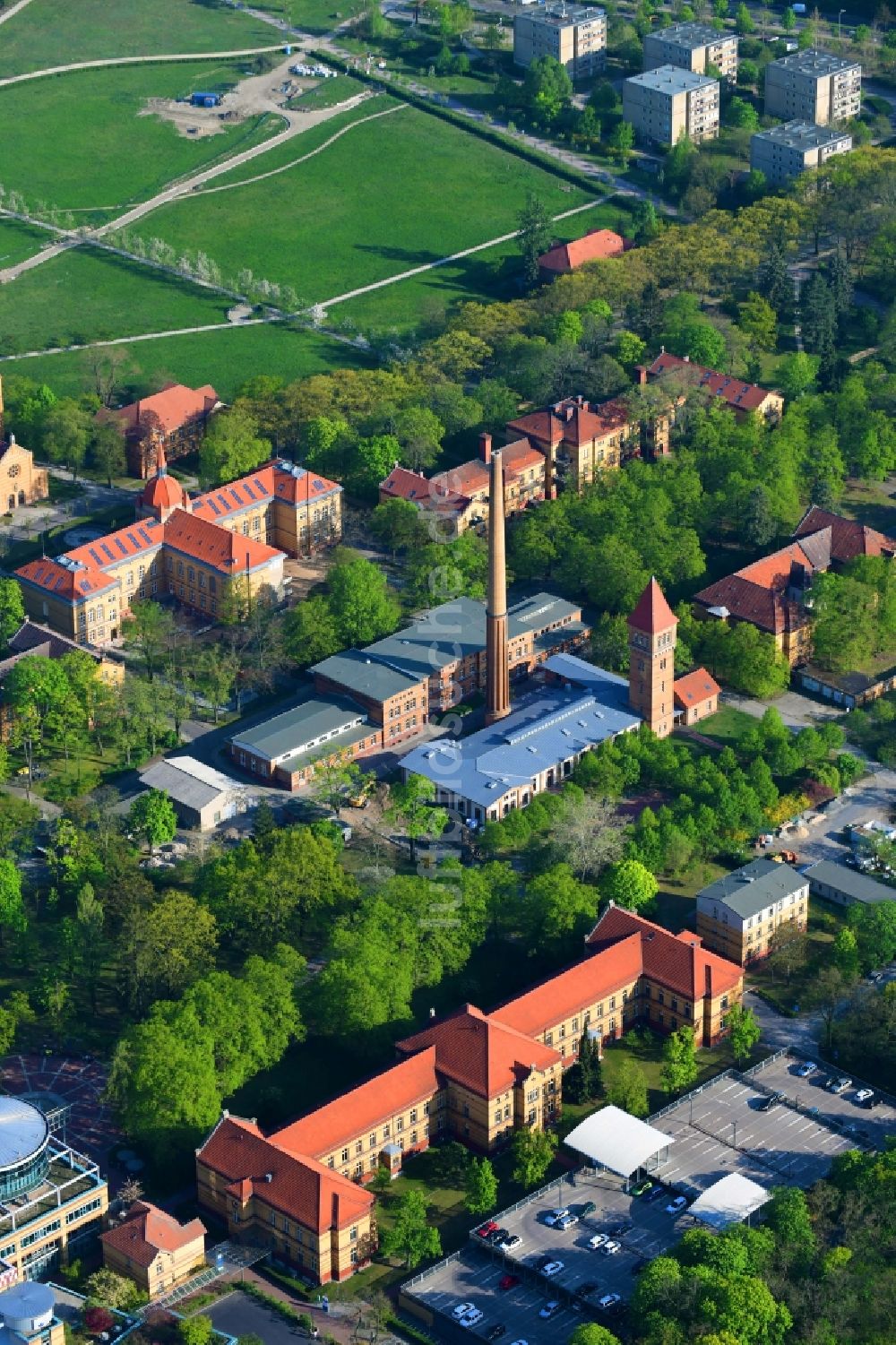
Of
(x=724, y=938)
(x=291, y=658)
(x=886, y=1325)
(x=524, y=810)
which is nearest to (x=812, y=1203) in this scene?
(x=886, y=1325)

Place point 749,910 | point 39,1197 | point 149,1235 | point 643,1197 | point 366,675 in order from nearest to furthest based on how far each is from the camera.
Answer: point 149,1235 → point 39,1197 → point 643,1197 → point 749,910 → point 366,675

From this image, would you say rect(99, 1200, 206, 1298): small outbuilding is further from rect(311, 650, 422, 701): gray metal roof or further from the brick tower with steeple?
the brick tower with steeple

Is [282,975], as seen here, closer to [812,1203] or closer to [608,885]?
[608,885]

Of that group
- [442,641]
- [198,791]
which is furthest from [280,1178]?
[442,641]

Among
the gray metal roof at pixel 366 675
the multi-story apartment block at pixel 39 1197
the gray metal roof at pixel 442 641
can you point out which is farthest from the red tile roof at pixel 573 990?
the gray metal roof at pixel 442 641

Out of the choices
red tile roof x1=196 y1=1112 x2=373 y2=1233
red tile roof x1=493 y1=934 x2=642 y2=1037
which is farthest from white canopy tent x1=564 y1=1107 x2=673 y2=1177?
red tile roof x1=196 y1=1112 x2=373 y2=1233

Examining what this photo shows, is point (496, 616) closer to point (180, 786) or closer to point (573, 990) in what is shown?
point (180, 786)

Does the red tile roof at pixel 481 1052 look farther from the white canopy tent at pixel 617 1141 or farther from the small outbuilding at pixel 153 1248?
the small outbuilding at pixel 153 1248
